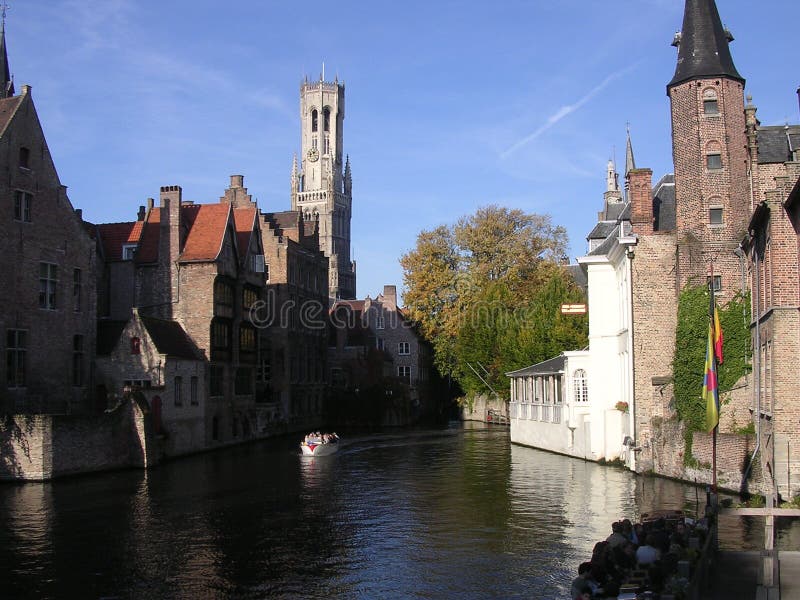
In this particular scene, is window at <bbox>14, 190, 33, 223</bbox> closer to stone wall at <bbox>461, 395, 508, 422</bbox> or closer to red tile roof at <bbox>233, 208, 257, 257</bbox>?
red tile roof at <bbox>233, 208, 257, 257</bbox>

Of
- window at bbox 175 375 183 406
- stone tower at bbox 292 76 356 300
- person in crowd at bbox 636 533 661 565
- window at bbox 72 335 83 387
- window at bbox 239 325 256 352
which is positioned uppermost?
stone tower at bbox 292 76 356 300

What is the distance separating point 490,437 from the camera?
184 feet

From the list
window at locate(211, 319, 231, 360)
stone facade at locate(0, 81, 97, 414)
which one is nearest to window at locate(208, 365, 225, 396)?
window at locate(211, 319, 231, 360)

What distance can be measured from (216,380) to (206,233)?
8652mm

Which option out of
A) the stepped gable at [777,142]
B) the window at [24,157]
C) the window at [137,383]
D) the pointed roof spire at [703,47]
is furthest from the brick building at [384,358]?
the stepped gable at [777,142]

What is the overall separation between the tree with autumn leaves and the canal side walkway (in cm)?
4270

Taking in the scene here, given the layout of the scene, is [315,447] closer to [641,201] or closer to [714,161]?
[641,201]

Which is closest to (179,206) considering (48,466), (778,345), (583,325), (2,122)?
(2,122)

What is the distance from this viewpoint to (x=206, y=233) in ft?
163

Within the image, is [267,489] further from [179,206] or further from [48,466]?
[179,206]

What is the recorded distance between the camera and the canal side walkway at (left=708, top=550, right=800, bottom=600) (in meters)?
13.0

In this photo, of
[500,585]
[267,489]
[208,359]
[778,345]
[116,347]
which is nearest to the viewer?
[500,585]

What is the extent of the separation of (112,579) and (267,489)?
13.6 meters

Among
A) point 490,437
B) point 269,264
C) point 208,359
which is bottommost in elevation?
point 490,437
